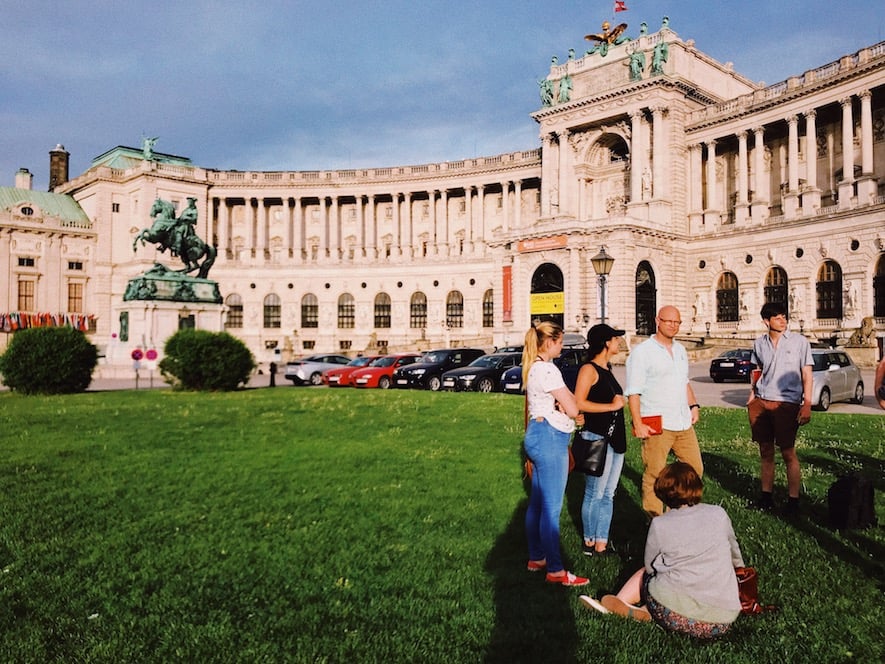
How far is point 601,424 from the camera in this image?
7020mm

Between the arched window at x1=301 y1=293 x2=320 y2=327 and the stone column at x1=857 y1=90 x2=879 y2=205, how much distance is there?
161 ft

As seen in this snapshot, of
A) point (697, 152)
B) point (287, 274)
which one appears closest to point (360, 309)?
point (287, 274)

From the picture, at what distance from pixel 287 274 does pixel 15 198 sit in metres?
27.7

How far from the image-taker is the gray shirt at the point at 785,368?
342 inches

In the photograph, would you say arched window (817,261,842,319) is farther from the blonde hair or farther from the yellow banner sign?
the blonde hair

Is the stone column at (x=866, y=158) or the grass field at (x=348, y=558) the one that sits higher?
the stone column at (x=866, y=158)

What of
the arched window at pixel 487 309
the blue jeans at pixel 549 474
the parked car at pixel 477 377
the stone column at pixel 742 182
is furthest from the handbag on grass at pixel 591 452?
the arched window at pixel 487 309

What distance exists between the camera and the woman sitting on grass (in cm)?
522

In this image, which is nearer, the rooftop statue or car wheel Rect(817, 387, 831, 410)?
car wheel Rect(817, 387, 831, 410)

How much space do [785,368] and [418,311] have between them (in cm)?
6351

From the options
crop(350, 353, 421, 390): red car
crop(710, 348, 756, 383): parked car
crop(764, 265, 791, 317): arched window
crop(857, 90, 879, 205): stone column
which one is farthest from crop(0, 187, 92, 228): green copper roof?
crop(857, 90, 879, 205): stone column

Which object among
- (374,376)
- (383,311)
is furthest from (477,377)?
(383,311)

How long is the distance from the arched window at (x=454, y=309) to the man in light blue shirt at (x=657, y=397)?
6191cm

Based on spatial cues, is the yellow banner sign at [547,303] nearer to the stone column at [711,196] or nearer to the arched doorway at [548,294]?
the arched doorway at [548,294]
